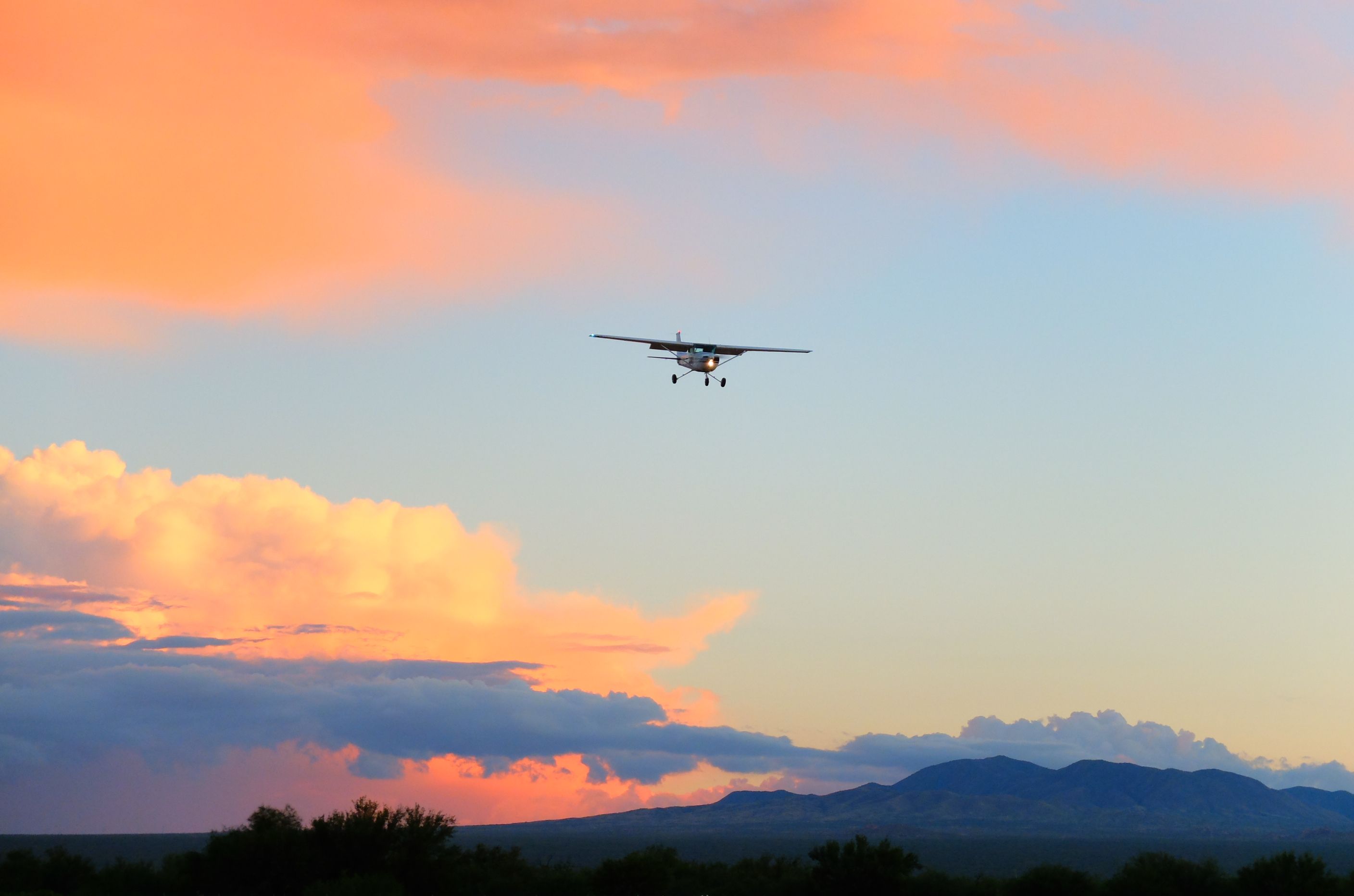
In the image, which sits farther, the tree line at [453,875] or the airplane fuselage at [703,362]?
the airplane fuselage at [703,362]

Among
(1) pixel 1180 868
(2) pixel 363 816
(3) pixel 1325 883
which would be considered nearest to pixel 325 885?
(2) pixel 363 816

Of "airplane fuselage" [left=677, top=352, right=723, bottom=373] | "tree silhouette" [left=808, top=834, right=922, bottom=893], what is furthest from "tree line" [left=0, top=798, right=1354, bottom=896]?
"airplane fuselage" [left=677, top=352, right=723, bottom=373]

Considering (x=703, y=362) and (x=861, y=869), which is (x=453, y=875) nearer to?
(x=861, y=869)

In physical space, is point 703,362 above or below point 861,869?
above

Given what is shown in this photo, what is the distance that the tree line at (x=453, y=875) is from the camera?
73.0 m

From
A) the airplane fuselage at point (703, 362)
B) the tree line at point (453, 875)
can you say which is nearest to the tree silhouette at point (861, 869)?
the tree line at point (453, 875)

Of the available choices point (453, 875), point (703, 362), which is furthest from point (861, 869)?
point (703, 362)

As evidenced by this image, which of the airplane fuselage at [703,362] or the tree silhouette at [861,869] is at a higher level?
the airplane fuselage at [703,362]

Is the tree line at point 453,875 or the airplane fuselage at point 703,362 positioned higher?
the airplane fuselage at point 703,362

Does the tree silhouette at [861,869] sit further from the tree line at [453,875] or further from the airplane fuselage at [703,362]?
the airplane fuselage at [703,362]

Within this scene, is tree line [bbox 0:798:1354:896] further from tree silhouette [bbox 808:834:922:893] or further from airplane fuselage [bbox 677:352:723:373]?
airplane fuselage [bbox 677:352:723:373]

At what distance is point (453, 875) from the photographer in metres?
76.1

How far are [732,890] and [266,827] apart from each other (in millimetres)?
25913

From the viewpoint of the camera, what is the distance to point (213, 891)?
72.5 m
